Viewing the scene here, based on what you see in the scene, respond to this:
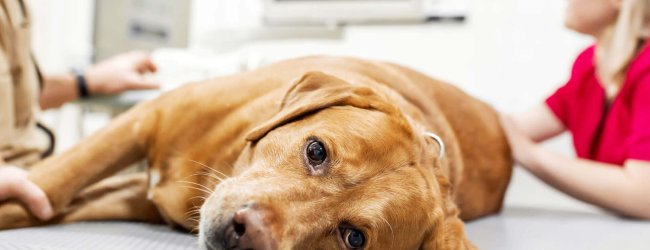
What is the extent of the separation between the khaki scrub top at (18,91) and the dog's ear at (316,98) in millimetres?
→ 876

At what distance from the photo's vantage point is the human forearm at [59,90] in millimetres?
2557

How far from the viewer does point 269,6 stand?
3.94m

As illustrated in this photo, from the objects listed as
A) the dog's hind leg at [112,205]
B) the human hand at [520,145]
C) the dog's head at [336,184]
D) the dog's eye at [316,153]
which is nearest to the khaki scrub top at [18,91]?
the dog's hind leg at [112,205]

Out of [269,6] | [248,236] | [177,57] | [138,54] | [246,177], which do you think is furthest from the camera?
[269,6]

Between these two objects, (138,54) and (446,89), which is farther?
(138,54)

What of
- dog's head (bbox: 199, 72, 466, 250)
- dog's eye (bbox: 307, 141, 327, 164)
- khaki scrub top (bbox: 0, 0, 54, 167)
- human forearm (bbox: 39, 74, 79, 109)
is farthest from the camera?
human forearm (bbox: 39, 74, 79, 109)

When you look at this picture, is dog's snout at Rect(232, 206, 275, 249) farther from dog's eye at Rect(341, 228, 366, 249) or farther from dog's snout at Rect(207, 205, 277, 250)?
dog's eye at Rect(341, 228, 366, 249)

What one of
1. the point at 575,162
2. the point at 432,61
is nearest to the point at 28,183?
the point at 575,162

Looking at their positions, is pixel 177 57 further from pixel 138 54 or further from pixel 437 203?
pixel 437 203

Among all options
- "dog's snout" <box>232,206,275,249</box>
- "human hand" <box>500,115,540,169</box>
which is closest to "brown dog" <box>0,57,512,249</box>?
"dog's snout" <box>232,206,275,249</box>

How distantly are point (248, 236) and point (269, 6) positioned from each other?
304 cm

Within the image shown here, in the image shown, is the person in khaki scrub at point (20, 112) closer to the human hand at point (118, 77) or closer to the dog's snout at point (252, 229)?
the human hand at point (118, 77)

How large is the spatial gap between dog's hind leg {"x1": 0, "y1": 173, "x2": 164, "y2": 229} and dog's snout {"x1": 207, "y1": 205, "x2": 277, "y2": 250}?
0.67m

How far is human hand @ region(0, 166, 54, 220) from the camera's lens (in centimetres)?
144
